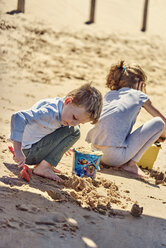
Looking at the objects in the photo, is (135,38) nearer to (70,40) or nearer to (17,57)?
(70,40)

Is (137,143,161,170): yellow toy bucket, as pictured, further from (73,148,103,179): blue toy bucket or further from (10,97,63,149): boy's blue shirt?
(10,97,63,149): boy's blue shirt

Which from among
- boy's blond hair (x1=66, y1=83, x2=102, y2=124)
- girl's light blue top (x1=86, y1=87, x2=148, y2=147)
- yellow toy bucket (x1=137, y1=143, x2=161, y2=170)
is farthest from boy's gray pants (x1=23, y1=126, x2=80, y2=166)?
yellow toy bucket (x1=137, y1=143, x2=161, y2=170)

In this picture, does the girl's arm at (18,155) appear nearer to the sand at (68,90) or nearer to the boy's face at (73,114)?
the sand at (68,90)

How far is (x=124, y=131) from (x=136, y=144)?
0.16 metres

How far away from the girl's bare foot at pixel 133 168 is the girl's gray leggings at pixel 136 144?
0.06 meters

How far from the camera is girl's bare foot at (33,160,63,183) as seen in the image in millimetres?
3262

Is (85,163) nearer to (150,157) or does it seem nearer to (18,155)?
(18,155)

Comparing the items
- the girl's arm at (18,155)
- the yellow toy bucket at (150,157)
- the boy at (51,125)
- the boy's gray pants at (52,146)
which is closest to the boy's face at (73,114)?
the boy at (51,125)

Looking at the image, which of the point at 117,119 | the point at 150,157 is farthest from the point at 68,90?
the point at 117,119

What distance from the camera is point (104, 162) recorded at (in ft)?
13.3

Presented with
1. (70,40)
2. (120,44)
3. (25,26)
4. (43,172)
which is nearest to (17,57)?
(25,26)

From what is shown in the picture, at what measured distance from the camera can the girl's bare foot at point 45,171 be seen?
3262mm

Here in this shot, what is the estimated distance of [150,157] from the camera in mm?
4297

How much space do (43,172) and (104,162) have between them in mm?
918
